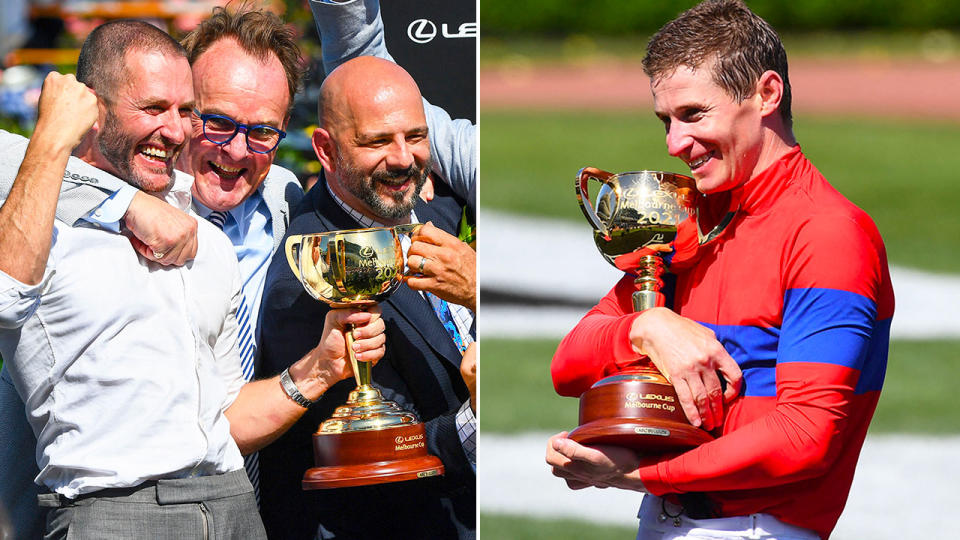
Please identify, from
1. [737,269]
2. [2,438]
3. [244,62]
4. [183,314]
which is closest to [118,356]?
[183,314]

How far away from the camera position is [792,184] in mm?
2602

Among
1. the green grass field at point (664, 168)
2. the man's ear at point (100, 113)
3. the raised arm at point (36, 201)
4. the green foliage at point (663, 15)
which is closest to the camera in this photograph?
the raised arm at point (36, 201)

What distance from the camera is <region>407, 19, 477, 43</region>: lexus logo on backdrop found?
295cm

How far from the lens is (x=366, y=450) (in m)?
2.79

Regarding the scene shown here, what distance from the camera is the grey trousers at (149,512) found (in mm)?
2588

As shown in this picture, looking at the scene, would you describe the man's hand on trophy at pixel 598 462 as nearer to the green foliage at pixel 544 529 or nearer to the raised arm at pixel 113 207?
the raised arm at pixel 113 207

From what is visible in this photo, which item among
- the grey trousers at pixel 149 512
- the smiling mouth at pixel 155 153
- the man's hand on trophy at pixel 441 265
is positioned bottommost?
the grey trousers at pixel 149 512

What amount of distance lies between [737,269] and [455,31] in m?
0.91

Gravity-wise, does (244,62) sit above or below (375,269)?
above

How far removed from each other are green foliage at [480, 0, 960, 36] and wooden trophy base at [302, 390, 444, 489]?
22.4 m

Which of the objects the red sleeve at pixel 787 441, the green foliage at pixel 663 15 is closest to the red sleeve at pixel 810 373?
the red sleeve at pixel 787 441

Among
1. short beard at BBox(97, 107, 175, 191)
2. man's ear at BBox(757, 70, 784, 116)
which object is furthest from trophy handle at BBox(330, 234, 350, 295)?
man's ear at BBox(757, 70, 784, 116)

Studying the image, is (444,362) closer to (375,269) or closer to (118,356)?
(375,269)

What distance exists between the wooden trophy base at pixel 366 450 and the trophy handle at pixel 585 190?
0.63m
